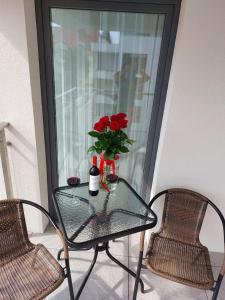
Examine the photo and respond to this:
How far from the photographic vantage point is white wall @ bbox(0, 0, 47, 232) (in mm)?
1255

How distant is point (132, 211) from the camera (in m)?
1.35

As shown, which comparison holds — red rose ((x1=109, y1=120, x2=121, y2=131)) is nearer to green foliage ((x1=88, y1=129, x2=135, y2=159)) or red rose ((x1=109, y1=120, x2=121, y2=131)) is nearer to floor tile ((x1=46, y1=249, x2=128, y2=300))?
green foliage ((x1=88, y1=129, x2=135, y2=159))

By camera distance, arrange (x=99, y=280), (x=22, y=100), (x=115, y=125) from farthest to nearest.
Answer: (x=99, y=280) → (x=22, y=100) → (x=115, y=125)

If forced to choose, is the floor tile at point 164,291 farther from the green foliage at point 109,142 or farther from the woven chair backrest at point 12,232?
the green foliage at point 109,142

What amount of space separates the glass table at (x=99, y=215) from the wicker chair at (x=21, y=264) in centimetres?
11

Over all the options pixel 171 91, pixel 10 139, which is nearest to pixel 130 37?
pixel 171 91

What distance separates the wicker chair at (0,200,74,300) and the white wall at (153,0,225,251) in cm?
87

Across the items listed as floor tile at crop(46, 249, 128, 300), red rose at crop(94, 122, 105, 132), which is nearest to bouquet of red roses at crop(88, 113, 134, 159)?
red rose at crop(94, 122, 105, 132)

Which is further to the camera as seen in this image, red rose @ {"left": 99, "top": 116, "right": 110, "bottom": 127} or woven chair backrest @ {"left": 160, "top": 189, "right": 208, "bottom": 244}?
woven chair backrest @ {"left": 160, "top": 189, "right": 208, "bottom": 244}

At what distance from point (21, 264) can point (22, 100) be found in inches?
40.3

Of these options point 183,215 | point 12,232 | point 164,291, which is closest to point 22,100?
point 12,232

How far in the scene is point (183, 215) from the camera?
4.82 feet

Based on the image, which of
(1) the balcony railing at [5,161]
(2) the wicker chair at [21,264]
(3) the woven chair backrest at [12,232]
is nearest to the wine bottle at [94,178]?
(2) the wicker chair at [21,264]

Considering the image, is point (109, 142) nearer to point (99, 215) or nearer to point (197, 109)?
point (99, 215)
